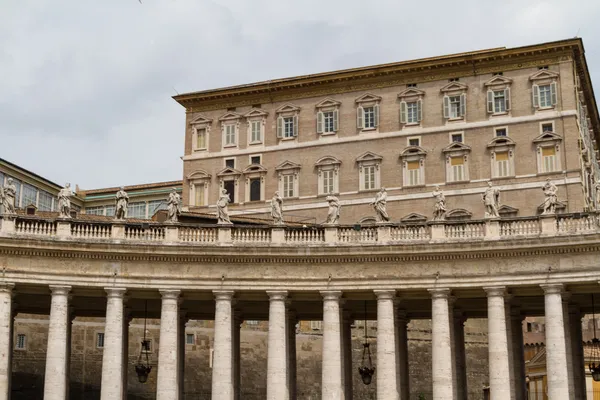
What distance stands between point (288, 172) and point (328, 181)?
4259 millimetres

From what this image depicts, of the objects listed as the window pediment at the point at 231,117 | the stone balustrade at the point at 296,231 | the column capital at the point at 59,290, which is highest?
the window pediment at the point at 231,117

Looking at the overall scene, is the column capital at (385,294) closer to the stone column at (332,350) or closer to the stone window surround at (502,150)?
the stone column at (332,350)

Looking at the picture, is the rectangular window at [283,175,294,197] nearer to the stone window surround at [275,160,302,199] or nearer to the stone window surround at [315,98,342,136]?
the stone window surround at [275,160,302,199]

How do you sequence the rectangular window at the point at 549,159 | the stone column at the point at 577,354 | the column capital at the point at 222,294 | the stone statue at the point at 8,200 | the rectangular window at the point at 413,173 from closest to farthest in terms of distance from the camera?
the stone statue at the point at 8,200, the column capital at the point at 222,294, the stone column at the point at 577,354, the rectangular window at the point at 549,159, the rectangular window at the point at 413,173

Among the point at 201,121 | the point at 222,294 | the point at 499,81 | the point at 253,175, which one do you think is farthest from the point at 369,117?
the point at 222,294

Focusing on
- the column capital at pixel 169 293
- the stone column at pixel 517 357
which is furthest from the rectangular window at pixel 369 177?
the column capital at pixel 169 293

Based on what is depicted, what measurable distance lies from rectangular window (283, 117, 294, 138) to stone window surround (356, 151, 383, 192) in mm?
7633

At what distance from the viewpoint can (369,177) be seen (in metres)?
92.8

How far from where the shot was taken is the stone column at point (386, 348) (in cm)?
4819

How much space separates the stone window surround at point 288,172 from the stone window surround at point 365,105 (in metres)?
7.18

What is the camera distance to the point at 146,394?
74625 mm

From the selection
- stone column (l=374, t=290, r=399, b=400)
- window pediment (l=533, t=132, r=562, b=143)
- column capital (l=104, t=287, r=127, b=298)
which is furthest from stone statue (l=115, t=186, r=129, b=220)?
window pediment (l=533, t=132, r=562, b=143)

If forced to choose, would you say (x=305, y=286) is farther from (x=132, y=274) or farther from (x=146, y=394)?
(x=146, y=394)

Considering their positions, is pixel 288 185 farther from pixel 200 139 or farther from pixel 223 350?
pixel 223 350
